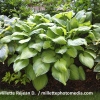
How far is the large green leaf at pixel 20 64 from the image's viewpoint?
269 cm

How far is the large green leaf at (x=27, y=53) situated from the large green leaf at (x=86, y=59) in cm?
60

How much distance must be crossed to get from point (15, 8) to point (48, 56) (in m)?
1.93

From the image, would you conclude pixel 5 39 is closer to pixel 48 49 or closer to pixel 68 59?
pixel 48 49

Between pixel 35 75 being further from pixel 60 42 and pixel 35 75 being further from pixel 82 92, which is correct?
pixel 82 92

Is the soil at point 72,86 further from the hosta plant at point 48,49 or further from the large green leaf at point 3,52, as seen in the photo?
the large green leaf at point 3,52

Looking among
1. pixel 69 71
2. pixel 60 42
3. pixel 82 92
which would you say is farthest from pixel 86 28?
pixel 82 92

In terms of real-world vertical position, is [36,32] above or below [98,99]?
above

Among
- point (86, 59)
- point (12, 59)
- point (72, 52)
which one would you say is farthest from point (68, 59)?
point (12, 59)

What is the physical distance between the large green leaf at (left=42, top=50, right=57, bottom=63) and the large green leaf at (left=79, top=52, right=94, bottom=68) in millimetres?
342

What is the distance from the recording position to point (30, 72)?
9.11ft

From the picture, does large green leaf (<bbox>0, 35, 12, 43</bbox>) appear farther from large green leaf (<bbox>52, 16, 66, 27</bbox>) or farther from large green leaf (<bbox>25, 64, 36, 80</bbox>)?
large green leaf (<bbox>52, 16, 66, 27</bbox>)

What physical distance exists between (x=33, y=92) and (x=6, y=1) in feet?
6.87

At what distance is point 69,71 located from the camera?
109 inches

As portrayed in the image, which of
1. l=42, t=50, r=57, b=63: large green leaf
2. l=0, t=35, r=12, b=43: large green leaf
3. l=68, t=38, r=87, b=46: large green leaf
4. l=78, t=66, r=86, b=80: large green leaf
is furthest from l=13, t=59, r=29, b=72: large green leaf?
l=78, t=66, r=86, b=80: large green leaf
